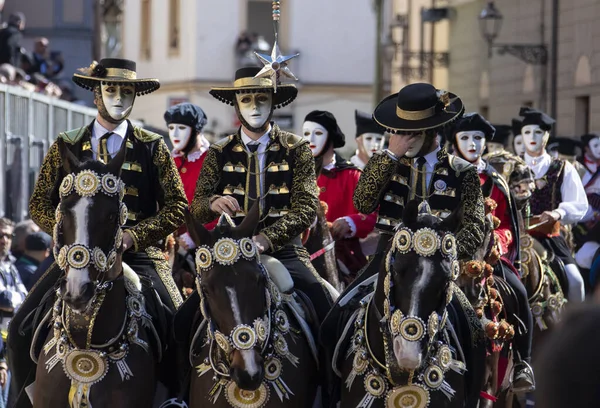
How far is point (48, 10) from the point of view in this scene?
3844 centimetres

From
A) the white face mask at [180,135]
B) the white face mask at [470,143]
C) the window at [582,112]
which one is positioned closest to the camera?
the white face mask at [470,143]

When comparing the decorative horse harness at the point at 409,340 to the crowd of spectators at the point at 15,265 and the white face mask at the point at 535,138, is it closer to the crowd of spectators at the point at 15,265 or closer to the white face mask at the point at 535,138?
the crowd of spectators at the point at 15,265

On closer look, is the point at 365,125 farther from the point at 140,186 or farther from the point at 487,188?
the point at 140,186

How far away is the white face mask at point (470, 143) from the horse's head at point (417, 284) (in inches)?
189

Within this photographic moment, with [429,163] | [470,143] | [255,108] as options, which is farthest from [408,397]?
[470,143]

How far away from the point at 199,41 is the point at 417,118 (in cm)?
5057

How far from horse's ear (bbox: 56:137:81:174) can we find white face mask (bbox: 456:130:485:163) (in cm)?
505

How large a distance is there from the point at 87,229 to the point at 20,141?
402 inches

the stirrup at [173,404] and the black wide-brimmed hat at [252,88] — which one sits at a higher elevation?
the black wide-brimmed hat at [252,88]

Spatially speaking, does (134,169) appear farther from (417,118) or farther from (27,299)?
(417,118)

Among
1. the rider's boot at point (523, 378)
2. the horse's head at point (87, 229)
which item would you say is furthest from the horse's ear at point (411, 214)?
the rider's boot at point (523, 378)

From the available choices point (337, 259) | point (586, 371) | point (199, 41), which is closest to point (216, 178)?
point (337, 259)

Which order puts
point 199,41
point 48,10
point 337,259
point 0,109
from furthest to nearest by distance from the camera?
point 199,41 < point 48,10 < point 0,109 < point 337,259

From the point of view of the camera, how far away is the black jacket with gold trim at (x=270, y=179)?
30.3ft
